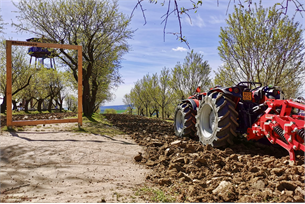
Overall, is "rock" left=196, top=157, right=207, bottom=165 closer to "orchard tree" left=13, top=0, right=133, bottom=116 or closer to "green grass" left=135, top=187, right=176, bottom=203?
"green grass" left=135, top=187, right=176, bottom=203

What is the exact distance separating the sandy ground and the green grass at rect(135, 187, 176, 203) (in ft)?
0.41

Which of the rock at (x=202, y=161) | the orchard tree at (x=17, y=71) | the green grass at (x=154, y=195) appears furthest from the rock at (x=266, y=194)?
the orchard tree at (x=17, y=71)

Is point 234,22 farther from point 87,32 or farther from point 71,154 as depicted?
point 71,154

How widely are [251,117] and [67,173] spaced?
411 centimetres

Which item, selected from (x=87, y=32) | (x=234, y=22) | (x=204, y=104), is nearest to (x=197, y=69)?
(x=234, y=22)

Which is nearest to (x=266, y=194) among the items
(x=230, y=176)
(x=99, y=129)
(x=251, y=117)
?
(x=230, y=176)

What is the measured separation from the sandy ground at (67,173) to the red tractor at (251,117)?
2.01 meters

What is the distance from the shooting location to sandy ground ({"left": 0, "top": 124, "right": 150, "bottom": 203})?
2.67 metres

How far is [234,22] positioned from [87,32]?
8.92 metres

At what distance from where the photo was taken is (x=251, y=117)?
492 cm

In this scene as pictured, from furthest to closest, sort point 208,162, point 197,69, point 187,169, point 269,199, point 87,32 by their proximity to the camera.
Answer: point 197,69 → point 87,32 → point 208,162 → point 187,169 → point 269,199

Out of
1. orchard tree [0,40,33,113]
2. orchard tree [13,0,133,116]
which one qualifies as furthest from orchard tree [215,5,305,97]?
orchard tree [0,40,33,113]

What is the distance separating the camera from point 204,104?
557 cm

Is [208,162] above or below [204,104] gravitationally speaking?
below
